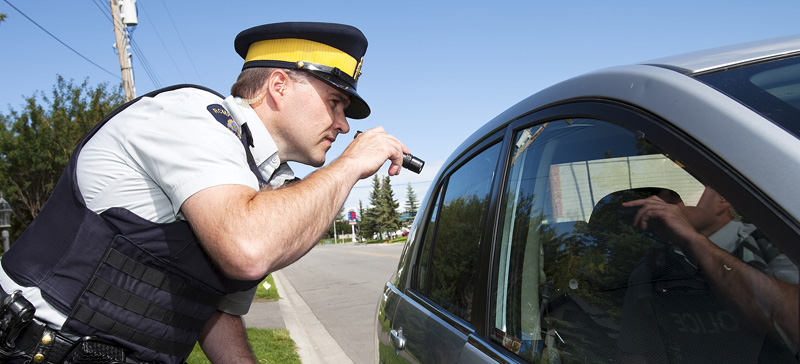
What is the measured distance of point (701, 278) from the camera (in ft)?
3.53

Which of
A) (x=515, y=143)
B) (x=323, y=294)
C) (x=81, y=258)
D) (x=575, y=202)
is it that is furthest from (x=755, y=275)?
(x=323, y=294)

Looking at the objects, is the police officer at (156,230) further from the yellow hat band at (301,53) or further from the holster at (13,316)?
the yellow hat band at (301,53)

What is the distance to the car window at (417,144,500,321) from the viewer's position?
2.03 meters

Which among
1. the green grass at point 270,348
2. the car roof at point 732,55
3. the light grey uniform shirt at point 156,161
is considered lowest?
the green grass at point 270,348

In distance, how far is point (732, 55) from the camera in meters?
1.25

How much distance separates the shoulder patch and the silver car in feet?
2.79

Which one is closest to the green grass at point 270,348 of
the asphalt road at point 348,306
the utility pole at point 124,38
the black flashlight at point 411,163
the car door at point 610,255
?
the asphalt road at point 348,306

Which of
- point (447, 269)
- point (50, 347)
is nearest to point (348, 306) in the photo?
point (447, 269)

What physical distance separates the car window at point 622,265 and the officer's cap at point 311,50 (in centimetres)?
63

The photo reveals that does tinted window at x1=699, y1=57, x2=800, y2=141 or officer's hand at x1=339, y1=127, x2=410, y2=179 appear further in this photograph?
officer's hand at x1=339, y1=127, x2=410, y2=179

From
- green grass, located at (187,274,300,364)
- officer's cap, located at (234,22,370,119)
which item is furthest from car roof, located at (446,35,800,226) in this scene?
green grass, located at (187,274,300,364)

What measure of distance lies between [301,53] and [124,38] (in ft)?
38.1

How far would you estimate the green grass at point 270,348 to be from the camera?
5.96 metres

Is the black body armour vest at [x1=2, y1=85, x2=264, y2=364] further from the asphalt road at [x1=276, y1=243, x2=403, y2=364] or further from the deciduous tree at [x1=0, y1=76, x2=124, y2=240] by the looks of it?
the deciduous tree at [x1=0, y1=76, x2=124, y2=240]
